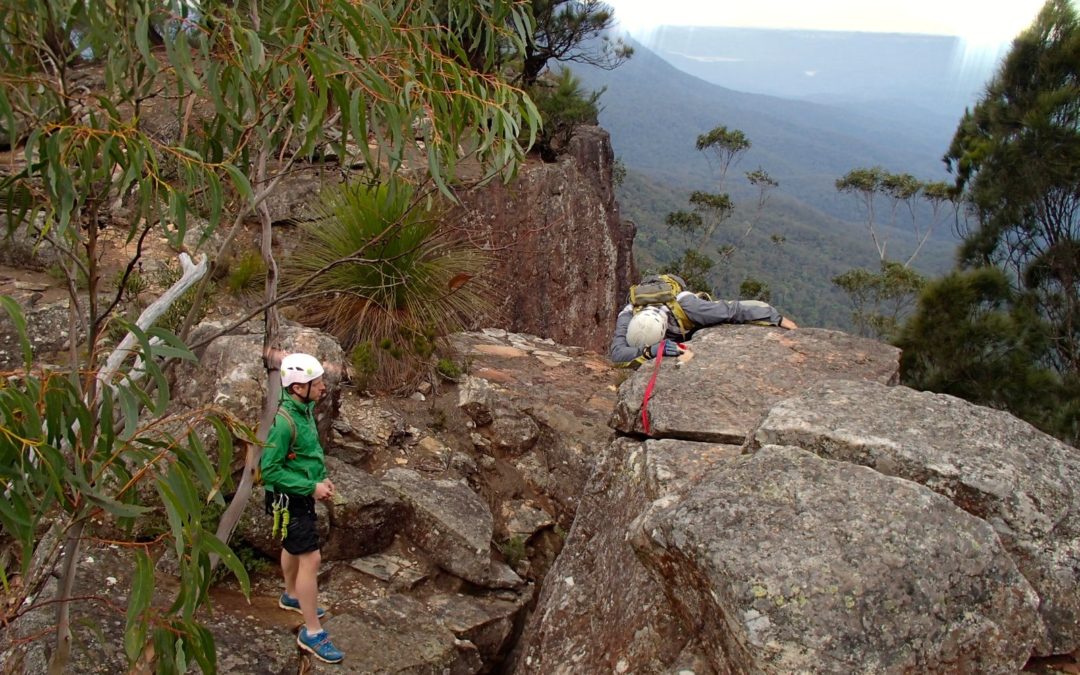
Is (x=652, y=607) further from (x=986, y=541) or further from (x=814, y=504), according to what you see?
(x=986, y=541)

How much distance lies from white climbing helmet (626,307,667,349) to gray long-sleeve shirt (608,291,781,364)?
0.07 m

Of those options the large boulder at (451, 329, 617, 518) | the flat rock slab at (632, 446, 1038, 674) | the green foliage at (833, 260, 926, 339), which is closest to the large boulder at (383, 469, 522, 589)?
the large boulder at (451, 329, 617, 518)

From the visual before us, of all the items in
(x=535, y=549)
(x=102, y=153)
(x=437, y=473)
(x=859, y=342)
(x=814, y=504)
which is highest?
(x=102, y=153)

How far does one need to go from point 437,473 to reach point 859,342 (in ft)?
9.77

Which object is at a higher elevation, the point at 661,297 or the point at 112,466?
the point at 112,466

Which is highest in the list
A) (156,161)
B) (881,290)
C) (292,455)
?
(156,161)

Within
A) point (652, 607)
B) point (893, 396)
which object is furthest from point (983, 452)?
point (652, 607)

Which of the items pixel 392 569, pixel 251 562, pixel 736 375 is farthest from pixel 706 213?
pixel 251 562

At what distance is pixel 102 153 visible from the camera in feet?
7.98

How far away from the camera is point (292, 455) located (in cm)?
401

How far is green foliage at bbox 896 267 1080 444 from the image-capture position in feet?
32.0

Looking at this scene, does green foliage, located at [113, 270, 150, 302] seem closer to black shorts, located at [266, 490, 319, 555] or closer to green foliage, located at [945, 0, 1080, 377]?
black shorts, located at [266, 490, 319, 555]

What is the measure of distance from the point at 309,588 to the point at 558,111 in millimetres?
12724

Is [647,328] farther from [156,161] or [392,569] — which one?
[156,161]
